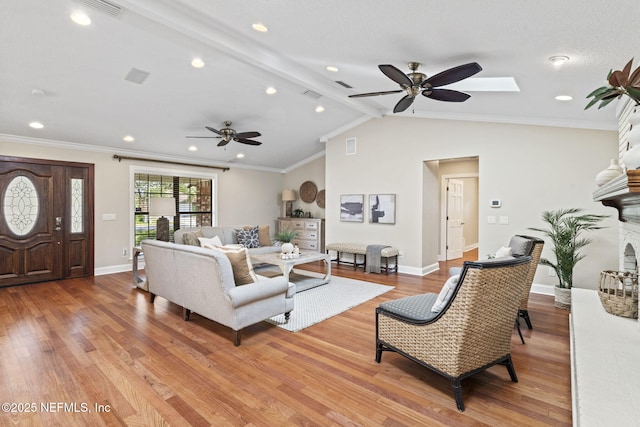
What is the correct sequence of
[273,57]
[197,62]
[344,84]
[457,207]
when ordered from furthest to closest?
[457,207] → [344,84] → [273,57] → [197,62]

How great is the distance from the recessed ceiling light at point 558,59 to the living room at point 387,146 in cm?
6

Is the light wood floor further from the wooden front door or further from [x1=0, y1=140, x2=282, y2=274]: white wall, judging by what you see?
[x1=0, y1=140, x2=282, y2=274]: white wall

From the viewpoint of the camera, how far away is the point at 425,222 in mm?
6199

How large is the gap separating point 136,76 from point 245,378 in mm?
3841

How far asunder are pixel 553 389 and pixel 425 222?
13.3 feet

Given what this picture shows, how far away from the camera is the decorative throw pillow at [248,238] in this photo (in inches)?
251

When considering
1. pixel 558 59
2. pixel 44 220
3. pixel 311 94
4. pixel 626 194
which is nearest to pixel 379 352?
pixel 626 194

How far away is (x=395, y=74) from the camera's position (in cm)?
306

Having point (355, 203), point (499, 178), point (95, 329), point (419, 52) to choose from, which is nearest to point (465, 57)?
point (419, 52)

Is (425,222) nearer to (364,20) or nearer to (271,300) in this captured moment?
(271,300)

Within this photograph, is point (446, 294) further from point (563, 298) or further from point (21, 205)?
point (21, 205)

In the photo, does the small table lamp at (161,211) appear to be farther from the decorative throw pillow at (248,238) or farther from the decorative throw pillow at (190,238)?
the decorative throw pillow at (248,238)

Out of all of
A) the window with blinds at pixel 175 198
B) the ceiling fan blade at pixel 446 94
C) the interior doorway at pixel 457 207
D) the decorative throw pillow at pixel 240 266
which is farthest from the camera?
the interior doorway at pixel 457 207

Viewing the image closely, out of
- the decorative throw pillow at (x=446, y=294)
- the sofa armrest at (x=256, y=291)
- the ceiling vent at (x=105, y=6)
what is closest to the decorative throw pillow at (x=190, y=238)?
the sofa armrest at (x=256, y=291)
